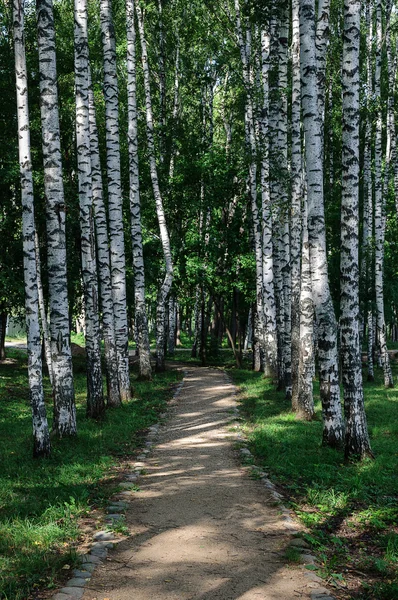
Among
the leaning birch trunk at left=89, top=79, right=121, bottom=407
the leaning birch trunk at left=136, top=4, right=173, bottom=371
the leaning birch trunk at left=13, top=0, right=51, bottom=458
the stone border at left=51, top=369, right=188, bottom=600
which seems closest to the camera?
the stone border at left=51, top=369, right=188, bottom=600

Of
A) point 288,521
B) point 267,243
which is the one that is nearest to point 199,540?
point 288,521

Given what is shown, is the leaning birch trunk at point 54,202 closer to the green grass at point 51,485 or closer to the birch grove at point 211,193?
the birch grove at point 211,193

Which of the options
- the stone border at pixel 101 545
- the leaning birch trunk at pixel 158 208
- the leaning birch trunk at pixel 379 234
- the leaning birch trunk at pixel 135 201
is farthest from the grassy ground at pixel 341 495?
the leaning birch trunk at pixel 158 208

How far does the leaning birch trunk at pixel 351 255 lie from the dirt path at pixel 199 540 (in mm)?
1985

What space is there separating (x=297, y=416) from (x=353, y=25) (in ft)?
25.0

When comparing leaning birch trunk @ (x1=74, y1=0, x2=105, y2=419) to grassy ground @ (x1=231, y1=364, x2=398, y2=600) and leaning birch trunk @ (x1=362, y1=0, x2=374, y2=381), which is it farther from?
leaning birch trunk @ (x1=362, y1=0, x2=374, y2=381)

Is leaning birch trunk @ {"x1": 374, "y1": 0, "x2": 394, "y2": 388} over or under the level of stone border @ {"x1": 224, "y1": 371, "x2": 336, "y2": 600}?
over

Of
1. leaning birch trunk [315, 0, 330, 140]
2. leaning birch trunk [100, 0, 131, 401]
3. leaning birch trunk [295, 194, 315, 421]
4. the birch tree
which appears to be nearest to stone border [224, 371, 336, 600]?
leaning birch trunk [295, 194, 315, 421]

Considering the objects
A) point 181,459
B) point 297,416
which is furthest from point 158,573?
point 297,416

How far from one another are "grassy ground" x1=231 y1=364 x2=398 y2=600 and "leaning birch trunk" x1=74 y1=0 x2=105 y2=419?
3.33 metres

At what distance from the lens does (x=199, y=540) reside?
19.9 feet

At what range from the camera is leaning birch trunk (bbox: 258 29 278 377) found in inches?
712

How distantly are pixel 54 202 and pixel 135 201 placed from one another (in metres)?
9.09

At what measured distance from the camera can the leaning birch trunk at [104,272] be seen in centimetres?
1388
